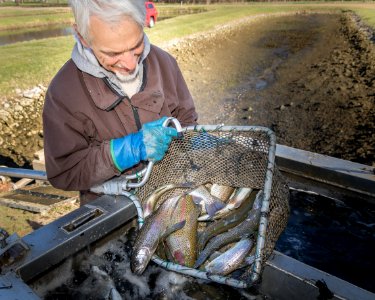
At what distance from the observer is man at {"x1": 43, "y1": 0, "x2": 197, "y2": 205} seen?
2098 mm

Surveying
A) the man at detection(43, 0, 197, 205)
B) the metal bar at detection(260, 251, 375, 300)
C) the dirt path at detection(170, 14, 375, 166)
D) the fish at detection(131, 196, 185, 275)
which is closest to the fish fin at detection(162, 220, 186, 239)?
the fish at detection(131, 196, 185, 275)

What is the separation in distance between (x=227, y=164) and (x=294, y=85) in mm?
9794

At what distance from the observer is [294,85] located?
11.6 m

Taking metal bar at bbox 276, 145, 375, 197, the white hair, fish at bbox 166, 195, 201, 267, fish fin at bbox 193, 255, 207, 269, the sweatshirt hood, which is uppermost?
the white hair

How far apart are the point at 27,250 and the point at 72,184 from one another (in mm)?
561

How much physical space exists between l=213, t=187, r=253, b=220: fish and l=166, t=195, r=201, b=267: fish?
179 millimetres

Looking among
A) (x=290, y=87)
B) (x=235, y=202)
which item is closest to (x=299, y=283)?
(x=235, y=202)

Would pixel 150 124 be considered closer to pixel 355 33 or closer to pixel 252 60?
pixel 252 60

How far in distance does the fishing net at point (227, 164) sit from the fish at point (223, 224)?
0.23 meters

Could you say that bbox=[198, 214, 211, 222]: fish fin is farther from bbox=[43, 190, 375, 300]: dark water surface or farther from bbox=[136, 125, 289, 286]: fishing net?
bbox=[43, 190, 375, 300]: dark water surface

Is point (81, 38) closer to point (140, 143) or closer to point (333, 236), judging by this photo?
point (140, 143)

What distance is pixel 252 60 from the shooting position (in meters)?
15.7

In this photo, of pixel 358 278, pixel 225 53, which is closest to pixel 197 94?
pixel 225 53

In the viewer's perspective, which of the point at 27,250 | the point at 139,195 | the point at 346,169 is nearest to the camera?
the point at 27,250
